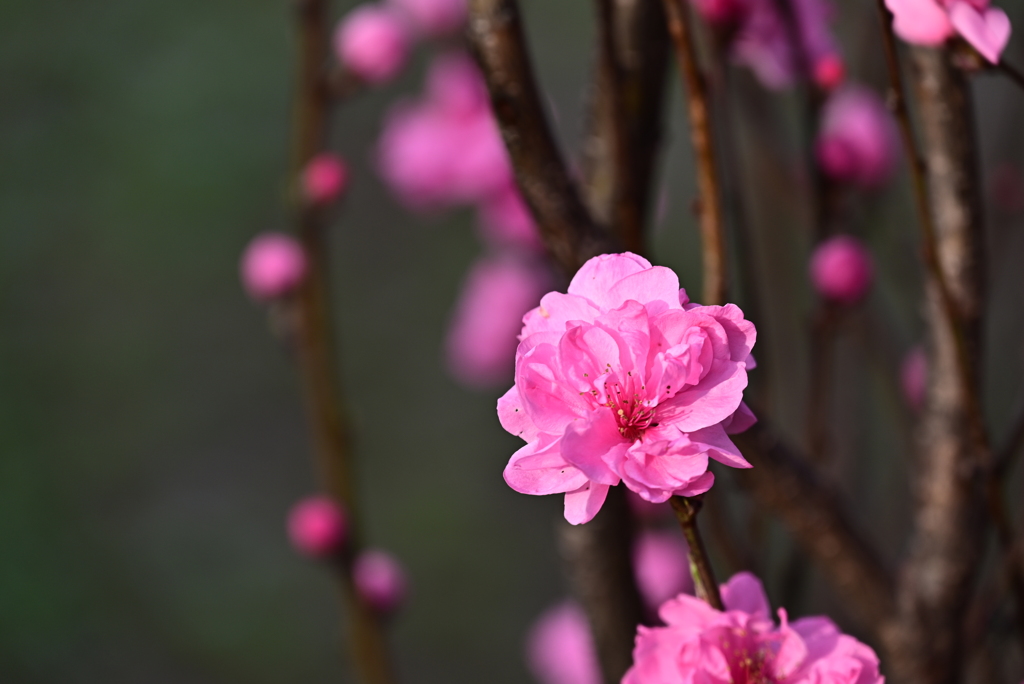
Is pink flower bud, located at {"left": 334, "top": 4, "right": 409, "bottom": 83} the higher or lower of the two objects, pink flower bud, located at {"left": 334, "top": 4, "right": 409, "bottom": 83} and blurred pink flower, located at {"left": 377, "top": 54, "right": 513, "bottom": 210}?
the higher

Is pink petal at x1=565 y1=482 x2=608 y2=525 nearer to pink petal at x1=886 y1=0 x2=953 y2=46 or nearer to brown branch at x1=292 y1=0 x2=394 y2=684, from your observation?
pink petal at x1=886 y1=0 x2=953 y2=46

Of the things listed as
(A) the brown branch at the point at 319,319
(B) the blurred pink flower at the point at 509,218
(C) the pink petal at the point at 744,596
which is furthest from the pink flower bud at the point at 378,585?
(C) the pink petal at the point at 744,596

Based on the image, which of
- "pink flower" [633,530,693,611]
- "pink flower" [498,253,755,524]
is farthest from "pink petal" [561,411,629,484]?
"pink flower" [633,530,693,611]

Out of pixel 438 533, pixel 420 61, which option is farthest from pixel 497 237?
pixel 420 61

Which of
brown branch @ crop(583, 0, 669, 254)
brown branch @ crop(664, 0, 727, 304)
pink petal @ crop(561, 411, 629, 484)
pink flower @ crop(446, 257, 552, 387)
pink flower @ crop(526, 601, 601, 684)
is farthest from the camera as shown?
pink flower @ crop(446, 257, 552, 387)

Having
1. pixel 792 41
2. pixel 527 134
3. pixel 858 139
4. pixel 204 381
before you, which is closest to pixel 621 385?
pixel 527 134

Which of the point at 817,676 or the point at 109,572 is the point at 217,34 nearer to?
the point at 109,572

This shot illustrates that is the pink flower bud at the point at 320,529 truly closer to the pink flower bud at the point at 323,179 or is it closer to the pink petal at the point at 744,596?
the pink flower bud at the point at 323,179

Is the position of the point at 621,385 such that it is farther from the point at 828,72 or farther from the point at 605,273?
the point at 828,72

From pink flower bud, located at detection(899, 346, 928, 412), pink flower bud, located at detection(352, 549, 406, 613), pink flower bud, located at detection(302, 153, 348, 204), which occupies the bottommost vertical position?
pink flower bud, located at detection(352, 549, 406, 613)
